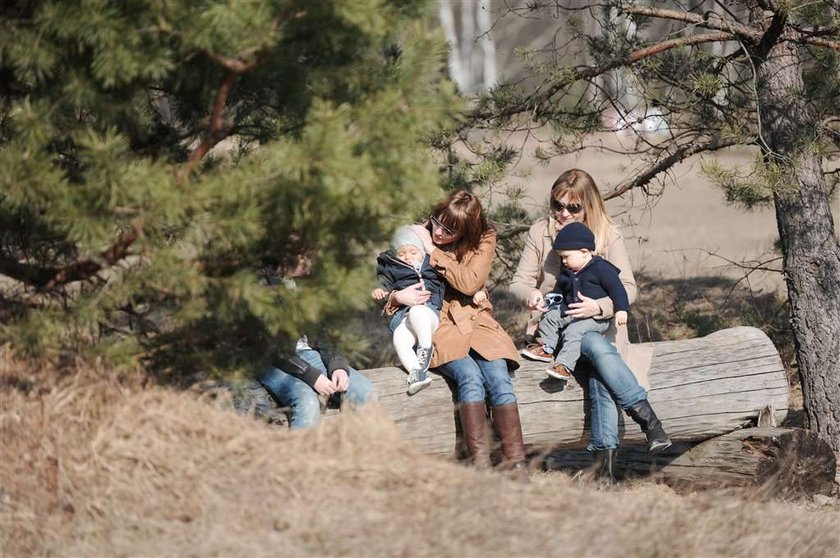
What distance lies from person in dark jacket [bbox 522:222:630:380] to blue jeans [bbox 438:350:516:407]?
0.94 ft

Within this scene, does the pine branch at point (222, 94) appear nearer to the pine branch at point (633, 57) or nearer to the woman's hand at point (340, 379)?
the woman's hand at point (340, 379)

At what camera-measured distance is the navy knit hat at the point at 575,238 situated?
18.8 feet

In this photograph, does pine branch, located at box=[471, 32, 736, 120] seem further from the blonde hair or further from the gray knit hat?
the gray knit hat

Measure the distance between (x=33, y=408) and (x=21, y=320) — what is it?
34 cm

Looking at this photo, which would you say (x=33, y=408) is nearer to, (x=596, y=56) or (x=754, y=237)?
(x=596, y=56)

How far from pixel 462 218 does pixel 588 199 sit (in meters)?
0.79

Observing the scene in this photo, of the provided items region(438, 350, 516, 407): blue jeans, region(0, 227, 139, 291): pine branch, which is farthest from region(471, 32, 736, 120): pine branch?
region(0, 227, 139, 291): pine branch

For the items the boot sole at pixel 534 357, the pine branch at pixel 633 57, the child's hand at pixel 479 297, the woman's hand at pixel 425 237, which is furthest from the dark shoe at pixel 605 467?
the pine branch at pixel 633 57

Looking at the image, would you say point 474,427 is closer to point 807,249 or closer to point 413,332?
point 413,332

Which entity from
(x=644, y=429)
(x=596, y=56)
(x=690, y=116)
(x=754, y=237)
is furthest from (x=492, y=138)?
(x=754, y=237)

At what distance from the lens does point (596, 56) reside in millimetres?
7078

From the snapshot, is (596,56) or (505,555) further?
(596,56)

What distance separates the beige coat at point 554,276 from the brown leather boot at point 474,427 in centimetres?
75

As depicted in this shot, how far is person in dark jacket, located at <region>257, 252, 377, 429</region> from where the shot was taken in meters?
5.13
